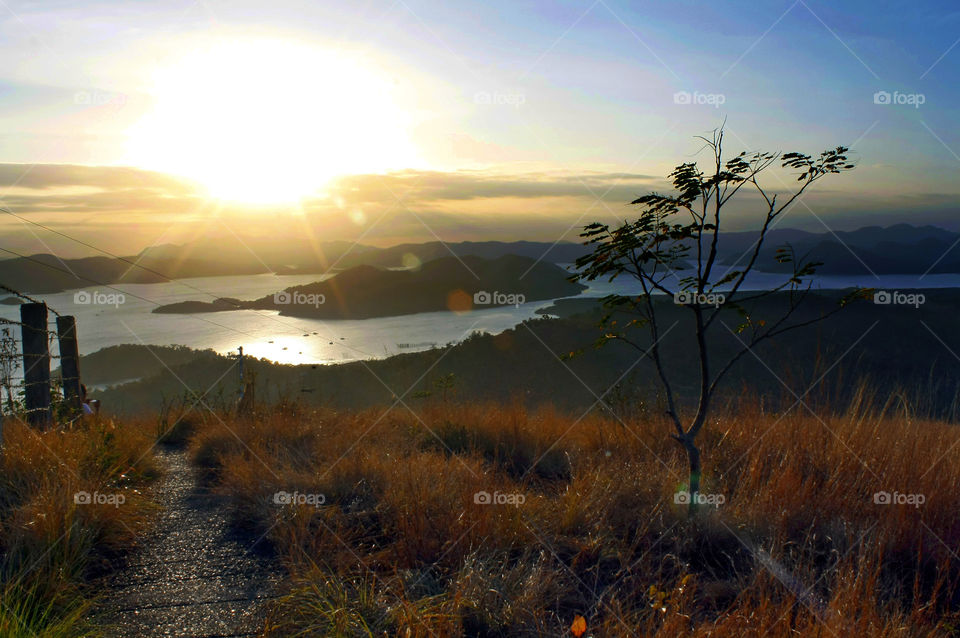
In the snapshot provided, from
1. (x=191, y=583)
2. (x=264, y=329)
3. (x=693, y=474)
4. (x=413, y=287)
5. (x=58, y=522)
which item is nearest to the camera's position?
(x=191, y=583)

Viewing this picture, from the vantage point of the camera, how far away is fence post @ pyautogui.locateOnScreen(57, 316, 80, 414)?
7.67 meters

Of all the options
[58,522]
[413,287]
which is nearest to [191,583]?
[58,522]

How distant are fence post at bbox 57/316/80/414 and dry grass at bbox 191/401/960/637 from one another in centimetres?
333

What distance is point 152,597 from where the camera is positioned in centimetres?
308

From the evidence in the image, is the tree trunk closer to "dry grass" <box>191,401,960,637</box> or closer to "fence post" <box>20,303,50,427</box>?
"dry grass" <box>191,401,960,637</box>

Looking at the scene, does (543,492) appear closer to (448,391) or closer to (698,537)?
(698,537)

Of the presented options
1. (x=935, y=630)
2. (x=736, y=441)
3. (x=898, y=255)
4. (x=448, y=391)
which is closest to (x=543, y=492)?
(x=736, y=441)

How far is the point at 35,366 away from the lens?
6.25 meters

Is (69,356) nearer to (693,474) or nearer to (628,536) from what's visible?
(628,536)

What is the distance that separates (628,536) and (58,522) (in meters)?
3.26

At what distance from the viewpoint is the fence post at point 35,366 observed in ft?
20.4

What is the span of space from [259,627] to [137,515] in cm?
189

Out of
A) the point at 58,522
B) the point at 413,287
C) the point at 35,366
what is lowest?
the point at 58,522

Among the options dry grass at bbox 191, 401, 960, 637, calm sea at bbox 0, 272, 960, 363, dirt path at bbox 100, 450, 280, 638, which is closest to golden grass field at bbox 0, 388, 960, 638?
dry grass at bbox 191, 401, 960, 637
